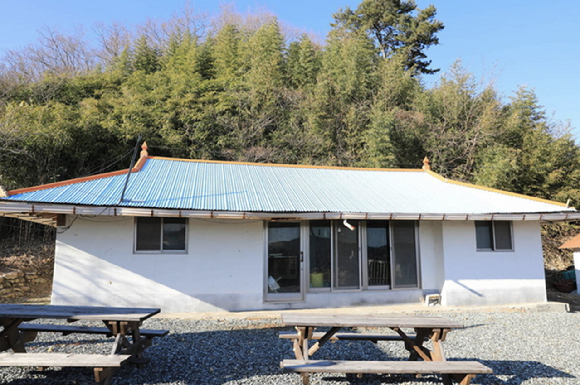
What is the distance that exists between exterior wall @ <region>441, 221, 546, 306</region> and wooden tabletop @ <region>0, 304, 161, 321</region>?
6652 mm

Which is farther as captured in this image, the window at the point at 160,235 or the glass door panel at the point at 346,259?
the glass door panel at the point at 346,259

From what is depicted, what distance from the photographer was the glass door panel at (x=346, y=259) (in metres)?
8.15

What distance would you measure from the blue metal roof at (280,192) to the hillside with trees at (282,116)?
4.36 meters

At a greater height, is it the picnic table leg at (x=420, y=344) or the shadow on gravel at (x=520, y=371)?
the picnic table leg at (x=420, y=344)

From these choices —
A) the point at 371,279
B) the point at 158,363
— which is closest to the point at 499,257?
the point at 371,279

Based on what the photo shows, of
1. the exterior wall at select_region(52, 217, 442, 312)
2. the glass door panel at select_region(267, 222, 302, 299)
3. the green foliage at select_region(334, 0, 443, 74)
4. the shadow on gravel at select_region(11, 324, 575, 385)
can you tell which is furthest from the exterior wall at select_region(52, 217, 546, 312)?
the green foliage at select_region(334, 0, 443, 74)

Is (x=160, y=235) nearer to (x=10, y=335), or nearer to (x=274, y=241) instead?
(x=274, y=241)

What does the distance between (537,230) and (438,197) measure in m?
2.30

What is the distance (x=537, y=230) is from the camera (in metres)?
8.67

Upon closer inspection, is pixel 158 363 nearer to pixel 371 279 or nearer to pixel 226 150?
pixel 371 279

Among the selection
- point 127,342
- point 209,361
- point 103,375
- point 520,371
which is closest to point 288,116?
point 209,361

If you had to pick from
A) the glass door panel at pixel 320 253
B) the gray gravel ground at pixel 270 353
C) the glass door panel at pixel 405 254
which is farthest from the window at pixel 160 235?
the glass door panel at pixel 405 254

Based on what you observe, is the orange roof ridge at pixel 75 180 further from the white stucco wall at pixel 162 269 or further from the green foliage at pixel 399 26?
the green foliage at pixel 399 26

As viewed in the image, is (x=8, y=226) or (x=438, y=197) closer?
(x=438, y=197)
